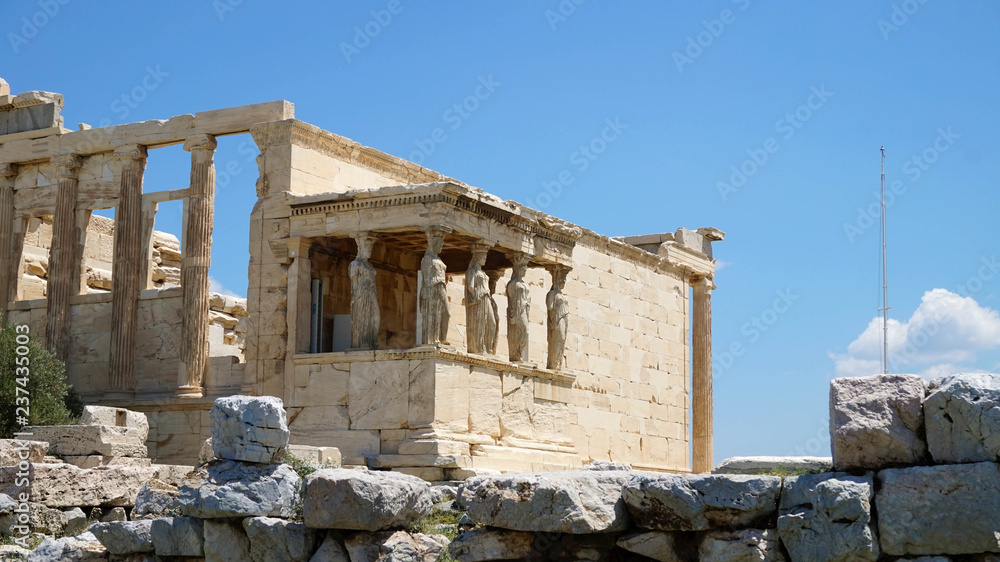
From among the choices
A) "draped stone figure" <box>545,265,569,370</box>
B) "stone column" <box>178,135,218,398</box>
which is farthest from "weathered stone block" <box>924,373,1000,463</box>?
"stone column" <box>178,135,218,398</box>

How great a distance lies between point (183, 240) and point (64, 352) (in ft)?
9.42

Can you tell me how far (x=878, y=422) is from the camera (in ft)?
24.4

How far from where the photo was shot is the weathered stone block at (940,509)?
23.2ft

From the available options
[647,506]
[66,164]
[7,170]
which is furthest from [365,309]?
[7,170]

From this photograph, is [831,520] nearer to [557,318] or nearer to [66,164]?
[557,318]

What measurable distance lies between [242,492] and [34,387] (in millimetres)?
10324

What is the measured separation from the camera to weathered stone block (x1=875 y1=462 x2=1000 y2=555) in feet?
23.2

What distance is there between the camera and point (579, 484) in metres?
8.13

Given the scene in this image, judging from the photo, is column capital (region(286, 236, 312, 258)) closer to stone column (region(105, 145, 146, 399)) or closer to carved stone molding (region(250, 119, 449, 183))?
carved stone molding (region(250, 119, 449, 183))

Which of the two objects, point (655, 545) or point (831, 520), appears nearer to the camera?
point (831, 520)

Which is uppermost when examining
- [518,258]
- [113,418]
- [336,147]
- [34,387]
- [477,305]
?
[336,147]

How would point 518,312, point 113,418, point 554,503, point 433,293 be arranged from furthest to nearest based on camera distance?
point 518,312 → point 433,293 → point 113,418 → point 554,503

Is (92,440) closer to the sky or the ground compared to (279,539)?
closer to the sky

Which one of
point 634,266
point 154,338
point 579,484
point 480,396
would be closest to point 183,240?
point 154,338
